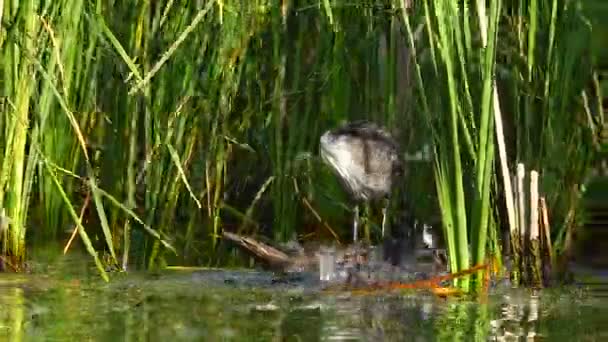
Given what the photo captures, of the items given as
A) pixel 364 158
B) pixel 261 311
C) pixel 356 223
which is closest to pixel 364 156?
pixel 364 158

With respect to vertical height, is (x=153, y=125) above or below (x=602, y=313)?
above

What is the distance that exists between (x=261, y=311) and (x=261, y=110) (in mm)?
1052

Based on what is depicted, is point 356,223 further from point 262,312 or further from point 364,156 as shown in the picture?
point 262,312

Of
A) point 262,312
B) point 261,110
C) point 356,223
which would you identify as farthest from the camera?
point 261,110

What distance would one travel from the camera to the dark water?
276 centimetres

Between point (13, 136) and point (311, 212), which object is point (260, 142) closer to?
point (311, 212)

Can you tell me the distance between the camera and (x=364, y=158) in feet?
12.7

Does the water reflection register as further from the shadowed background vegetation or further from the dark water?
the shadowed background vegetation

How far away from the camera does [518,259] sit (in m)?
3.25

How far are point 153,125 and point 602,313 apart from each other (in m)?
1.29

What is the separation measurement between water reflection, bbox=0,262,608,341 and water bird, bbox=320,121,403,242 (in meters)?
0.49

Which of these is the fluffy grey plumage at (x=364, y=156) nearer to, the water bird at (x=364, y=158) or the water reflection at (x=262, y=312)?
the water bird at (x=364, y=158)

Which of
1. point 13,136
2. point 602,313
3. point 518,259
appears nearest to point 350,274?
point 518,259

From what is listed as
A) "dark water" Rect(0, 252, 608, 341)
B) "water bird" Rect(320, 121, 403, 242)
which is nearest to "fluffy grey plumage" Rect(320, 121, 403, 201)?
"water bird" Rect(320, 121, 403, 242)
